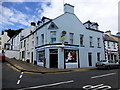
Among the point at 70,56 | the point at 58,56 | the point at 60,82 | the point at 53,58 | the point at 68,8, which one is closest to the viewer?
the point at 60,82

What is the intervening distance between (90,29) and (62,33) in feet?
21.5

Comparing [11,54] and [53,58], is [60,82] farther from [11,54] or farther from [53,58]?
[11,54]

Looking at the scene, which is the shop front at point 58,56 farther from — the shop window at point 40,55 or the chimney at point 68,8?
the chimney at point 68,8

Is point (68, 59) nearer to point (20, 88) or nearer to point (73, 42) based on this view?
point (73, 42)

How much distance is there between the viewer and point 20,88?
707 centimetres

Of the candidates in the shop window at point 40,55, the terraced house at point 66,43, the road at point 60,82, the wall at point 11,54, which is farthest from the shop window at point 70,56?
the wall at point 11,54

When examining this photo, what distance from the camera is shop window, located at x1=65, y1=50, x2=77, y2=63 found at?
19.7 metres

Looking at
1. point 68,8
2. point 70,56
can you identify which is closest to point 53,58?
point 70,56

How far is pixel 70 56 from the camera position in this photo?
19.9 meters

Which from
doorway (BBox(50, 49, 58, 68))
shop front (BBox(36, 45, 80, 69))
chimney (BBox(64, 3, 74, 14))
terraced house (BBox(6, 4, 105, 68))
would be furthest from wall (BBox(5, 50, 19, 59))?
chimney (BBox(64, 3, 74, 14))

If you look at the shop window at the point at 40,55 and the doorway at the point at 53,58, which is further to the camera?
the shop window at the point at 40,55

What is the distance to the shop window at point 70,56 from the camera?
19672mm

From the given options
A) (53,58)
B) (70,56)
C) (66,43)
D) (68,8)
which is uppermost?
(68,8)

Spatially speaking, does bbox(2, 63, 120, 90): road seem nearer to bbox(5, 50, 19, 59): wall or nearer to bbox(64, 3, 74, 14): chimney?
bbox(64, 3, 74, 14): chimney
